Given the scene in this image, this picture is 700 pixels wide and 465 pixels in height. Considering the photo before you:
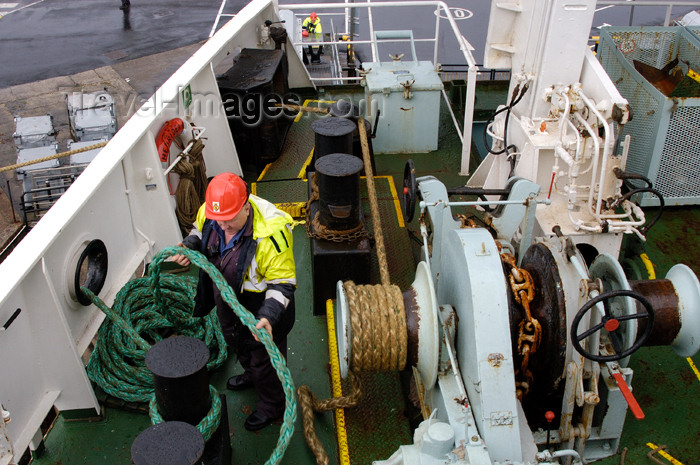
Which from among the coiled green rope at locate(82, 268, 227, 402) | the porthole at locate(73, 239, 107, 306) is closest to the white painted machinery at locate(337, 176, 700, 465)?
the coiled green rope at locate(82, 268, 227, 402)

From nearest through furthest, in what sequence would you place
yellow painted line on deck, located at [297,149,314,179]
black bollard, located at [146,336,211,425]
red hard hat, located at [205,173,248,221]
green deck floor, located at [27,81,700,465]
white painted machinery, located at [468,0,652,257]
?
black bollard, located at [146,336,211,425]
red hard hat, located at [205,173,248,221]
green deck floor, located at [27,81,700,465]
white painted machinery, located at [468,0,652,257]
yellow painted line on deck, located at [297,149,314,179]

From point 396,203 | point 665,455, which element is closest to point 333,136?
point 396,203

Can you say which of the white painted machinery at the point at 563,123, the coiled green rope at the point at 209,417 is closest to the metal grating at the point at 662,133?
the white painted machinery at the point at 563,123

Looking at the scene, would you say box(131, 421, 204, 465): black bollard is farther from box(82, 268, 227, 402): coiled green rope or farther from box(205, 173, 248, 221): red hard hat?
box(82, 268, 227, 402): coiled green rope

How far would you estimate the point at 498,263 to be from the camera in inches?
124

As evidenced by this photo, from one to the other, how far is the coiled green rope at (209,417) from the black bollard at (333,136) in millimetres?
2479

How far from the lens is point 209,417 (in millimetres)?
3043

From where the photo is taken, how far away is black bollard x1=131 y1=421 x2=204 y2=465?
2420mm

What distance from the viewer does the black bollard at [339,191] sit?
4316 millimetres

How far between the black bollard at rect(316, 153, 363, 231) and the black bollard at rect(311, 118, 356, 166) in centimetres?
64

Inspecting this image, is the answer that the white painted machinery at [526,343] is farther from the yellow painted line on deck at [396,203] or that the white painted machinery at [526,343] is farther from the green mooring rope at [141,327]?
the yellow painted line on deck at [396,203]

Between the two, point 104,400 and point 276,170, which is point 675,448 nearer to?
point 104,400

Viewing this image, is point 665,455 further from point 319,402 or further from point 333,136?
point 333,136

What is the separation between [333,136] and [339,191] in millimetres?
849
